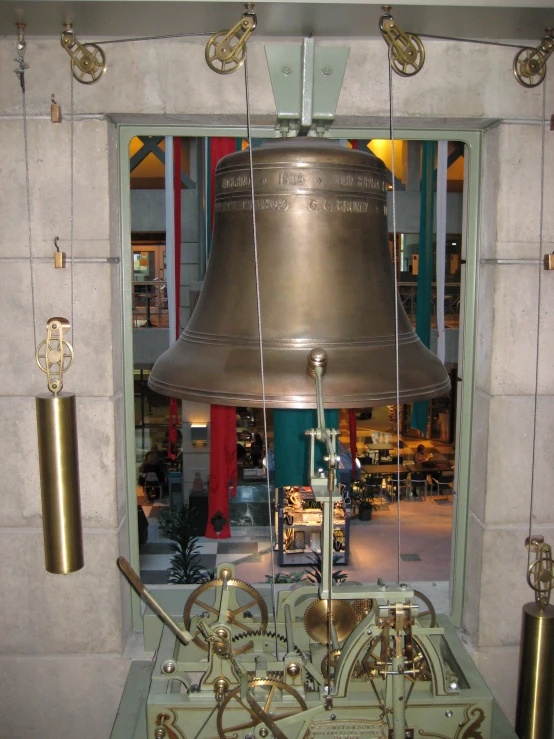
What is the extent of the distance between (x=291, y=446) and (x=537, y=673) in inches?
112

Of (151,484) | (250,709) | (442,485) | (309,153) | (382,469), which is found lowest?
(382,469)

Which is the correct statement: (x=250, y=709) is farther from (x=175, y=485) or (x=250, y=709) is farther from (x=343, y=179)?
(x=175, y=485)

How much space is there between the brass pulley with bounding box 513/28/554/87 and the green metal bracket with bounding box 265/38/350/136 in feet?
4.08

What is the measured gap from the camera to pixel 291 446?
16.3 ft

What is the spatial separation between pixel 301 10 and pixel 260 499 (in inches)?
402

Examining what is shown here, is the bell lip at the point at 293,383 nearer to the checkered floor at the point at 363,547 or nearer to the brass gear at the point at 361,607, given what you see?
the brass gear at the point at 361,607

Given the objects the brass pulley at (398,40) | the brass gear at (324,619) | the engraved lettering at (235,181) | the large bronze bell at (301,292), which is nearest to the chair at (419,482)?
the brass gear at (324,619)

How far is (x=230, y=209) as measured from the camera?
183cm

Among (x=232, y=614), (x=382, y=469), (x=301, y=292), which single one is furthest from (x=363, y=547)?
(x=301, y=292)

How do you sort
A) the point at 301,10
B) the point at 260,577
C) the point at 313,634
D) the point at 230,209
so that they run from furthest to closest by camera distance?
the point at 260,577, the point at 313,634, the point at 301,10, the point at 230,209

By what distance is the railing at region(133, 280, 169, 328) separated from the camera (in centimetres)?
1239

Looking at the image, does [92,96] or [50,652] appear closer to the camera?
[92,96]

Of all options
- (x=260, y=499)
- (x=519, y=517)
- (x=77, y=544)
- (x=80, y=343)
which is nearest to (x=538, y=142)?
(x=519, y=517)

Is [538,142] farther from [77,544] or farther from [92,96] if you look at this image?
[77,544]
